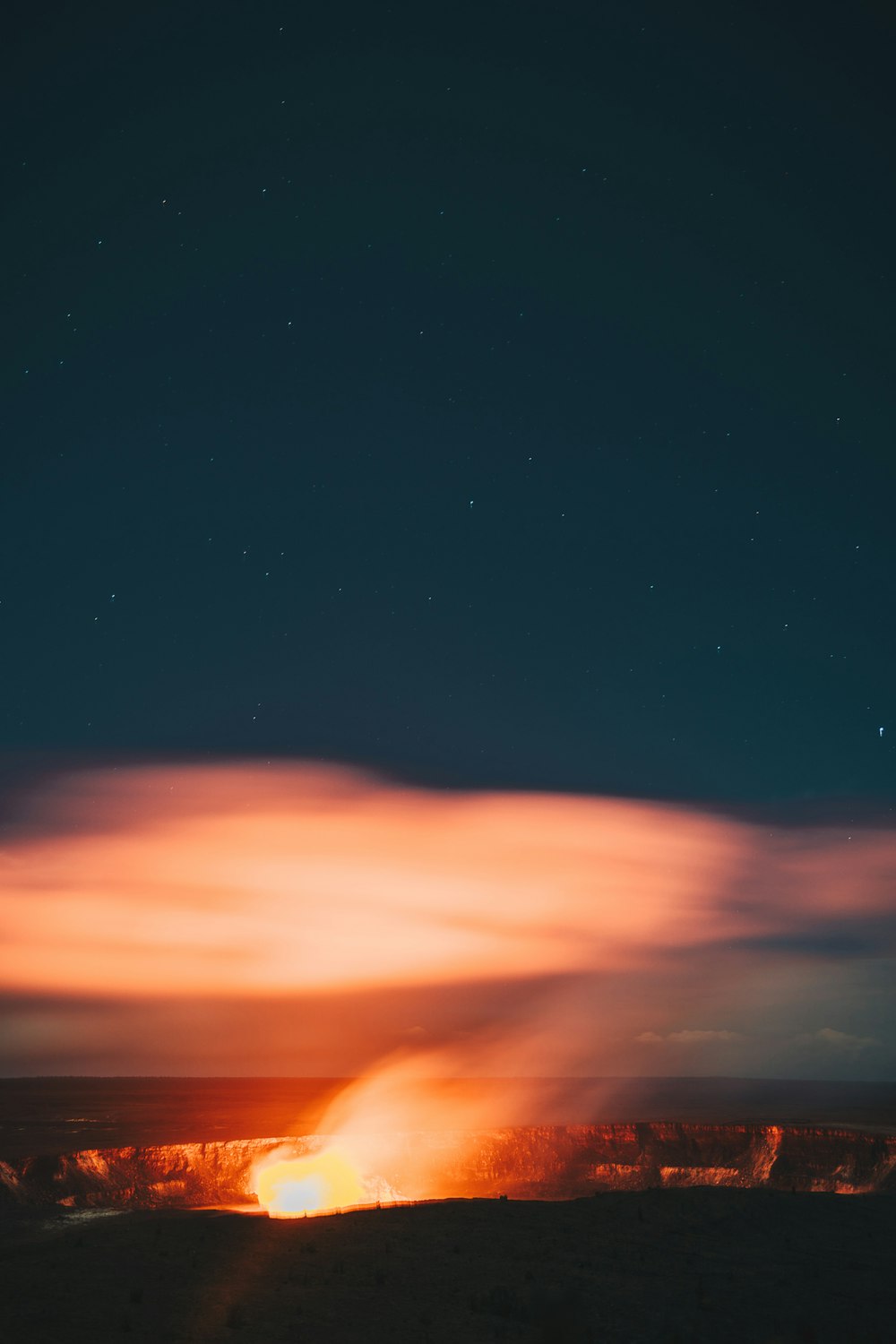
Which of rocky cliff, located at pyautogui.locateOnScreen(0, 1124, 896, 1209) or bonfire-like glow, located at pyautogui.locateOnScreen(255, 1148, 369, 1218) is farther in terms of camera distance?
bonfire-like glow, located at pyautogui.locateOnScreen(255, 1148, 369, 1218)

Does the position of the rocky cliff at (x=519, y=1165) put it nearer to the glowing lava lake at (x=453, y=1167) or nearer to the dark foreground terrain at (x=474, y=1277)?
the glowing lava lake at (x=453, y=1167)

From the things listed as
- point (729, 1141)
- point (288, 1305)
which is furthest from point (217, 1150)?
point (288, 1305)

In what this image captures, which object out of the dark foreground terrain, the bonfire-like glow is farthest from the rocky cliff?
the dark foreground terrain

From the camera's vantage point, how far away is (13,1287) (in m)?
36.9

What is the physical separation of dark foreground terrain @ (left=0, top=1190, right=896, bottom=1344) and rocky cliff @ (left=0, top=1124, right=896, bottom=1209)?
3225 cm

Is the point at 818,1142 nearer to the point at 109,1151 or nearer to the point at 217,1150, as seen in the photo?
the point at 217,1150

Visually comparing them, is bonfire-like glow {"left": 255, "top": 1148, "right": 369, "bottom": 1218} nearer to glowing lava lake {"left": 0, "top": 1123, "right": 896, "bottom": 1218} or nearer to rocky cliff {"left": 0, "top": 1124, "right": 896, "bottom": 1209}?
glowing lava lake {"left": 0, "top": 1123, "right": 896, "bottom": 1218}

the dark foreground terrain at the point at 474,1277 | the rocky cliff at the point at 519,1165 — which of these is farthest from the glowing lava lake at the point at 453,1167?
the dark foreground terrain at the point at 474,1277

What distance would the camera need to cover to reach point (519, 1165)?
348 feet

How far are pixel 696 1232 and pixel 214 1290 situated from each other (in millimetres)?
23944

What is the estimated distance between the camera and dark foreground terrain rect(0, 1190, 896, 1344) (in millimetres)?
34719

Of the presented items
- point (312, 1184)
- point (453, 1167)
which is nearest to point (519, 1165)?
point (453, 1167)

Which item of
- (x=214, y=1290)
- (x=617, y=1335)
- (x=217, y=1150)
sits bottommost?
(x=617, y=1335)

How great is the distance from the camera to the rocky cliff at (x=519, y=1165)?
8525cm
